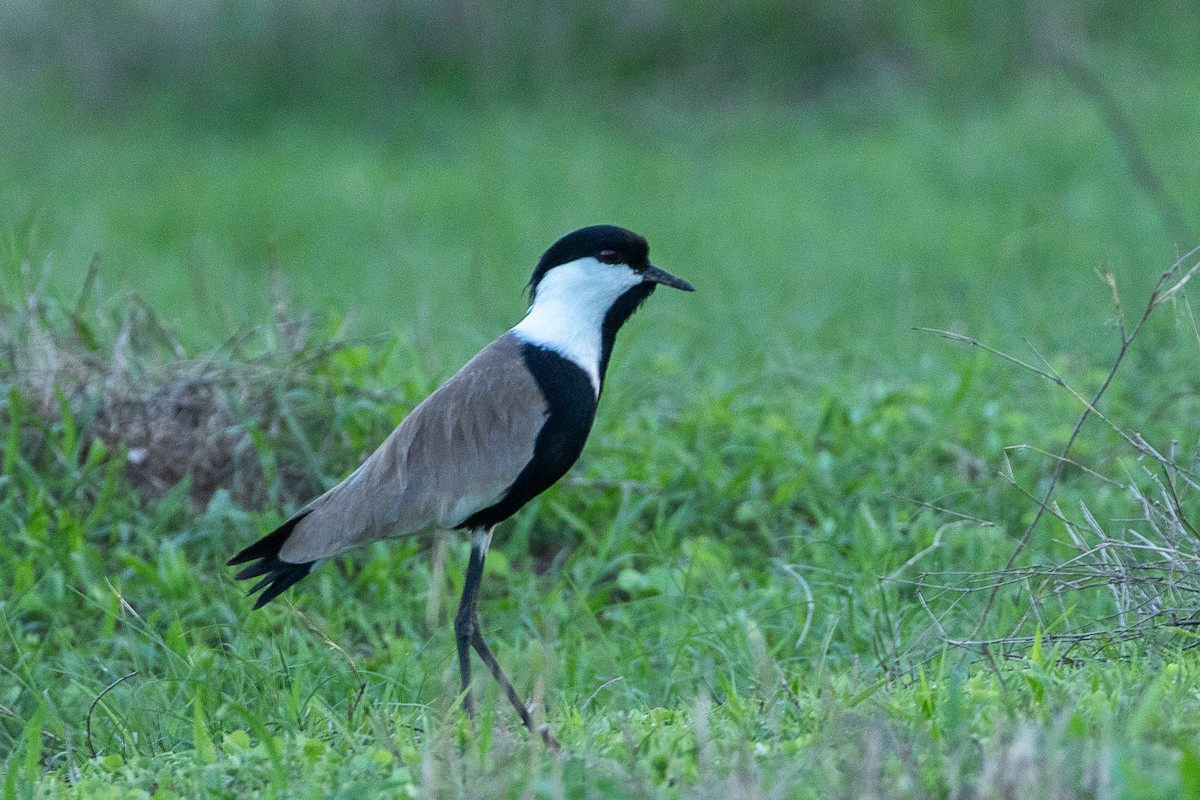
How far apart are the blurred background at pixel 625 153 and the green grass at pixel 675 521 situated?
61mm

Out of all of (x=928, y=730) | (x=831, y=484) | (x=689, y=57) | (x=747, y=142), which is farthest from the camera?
(x=689, y=57)

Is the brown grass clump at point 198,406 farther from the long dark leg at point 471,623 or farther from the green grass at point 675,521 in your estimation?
the long dark leg at point 471,623

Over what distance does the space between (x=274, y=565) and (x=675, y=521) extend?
4.31 ft

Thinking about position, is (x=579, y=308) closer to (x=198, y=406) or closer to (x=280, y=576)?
(x=280, y=576)

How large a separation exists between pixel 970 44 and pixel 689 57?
6.89 feet

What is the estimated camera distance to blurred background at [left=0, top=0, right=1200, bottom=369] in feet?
22.7

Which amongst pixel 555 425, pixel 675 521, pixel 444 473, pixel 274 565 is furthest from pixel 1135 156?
pixel 274 565

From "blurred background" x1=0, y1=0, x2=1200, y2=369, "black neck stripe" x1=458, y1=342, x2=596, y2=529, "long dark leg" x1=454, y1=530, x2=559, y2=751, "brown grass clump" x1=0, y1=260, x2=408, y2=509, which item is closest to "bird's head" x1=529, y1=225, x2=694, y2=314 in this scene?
"black neck stripe" x1=458, y1=342, x2=596, y2=529

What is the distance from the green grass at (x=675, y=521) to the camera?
2600 millimetres

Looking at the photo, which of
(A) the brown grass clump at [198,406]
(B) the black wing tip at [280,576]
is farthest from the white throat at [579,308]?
(A) the brown grass clump at [198,406]

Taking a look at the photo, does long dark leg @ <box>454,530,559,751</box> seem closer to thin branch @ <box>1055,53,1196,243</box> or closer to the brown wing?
the brown wing

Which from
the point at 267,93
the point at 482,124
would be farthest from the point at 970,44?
the point at 267,93

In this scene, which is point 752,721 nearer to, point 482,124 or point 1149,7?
point 482,124

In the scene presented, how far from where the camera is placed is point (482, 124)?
10586mm
